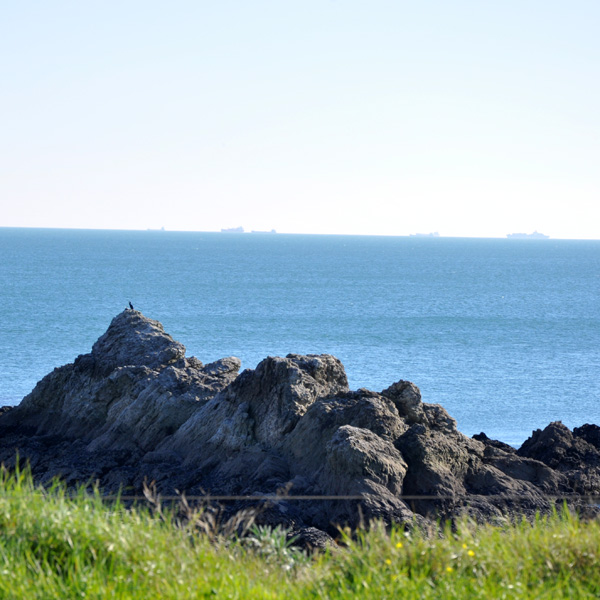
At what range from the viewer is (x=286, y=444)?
541 inches

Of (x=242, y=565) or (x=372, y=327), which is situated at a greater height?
(x=242, y=565)

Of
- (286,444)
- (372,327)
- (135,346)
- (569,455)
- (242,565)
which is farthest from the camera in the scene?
(372,327)

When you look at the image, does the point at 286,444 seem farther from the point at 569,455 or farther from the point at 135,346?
the point at 135,346

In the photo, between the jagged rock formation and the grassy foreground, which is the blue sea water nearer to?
the jagged rock formation

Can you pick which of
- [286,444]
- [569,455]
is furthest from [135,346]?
[569,455]

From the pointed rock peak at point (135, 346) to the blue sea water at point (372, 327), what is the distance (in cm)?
935

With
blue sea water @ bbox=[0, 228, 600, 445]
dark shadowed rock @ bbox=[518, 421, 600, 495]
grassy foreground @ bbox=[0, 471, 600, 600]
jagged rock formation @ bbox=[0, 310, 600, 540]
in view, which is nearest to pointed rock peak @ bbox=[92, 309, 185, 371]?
jagged rock formation @ bbox=[0, 310, 600, 540]

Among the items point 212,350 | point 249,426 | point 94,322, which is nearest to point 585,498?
point 249,426

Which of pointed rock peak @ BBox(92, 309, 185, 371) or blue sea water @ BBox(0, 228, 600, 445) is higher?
pointed rock peak @ BBox(92, 309, 185, 371)

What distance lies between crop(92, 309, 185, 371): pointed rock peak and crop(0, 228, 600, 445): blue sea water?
30.7ft

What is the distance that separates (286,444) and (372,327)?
129 ft

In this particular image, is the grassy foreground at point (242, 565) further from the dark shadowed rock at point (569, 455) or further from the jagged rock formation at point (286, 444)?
the dark shadowed rock at point (569, 455)

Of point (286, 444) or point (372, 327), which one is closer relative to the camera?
point (286, 444)

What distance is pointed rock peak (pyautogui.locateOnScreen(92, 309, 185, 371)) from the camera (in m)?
19.0
